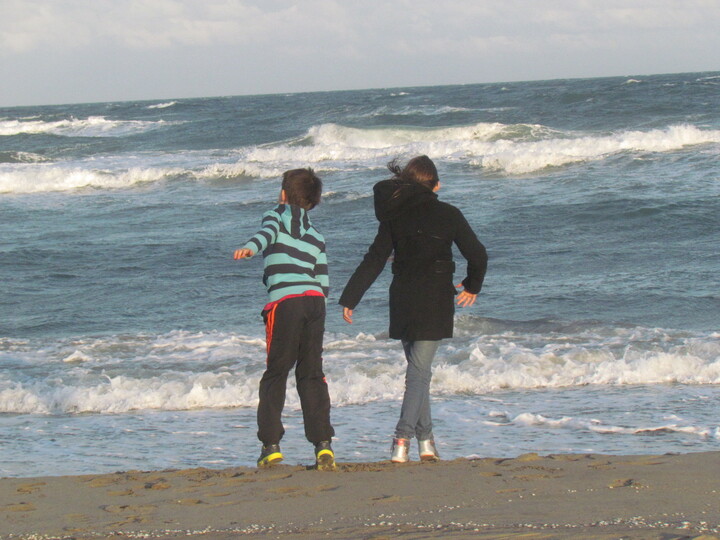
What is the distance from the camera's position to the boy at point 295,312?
4016 mm

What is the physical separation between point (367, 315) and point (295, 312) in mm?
4811

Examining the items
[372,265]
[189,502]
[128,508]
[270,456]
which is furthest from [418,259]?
[128,508]

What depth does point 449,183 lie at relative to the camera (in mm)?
18609

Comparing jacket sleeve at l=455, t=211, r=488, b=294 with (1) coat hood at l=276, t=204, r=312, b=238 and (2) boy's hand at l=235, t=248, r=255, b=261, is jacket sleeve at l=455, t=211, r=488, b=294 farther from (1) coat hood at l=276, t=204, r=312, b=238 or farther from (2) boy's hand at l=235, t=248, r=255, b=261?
(2) boy's hand at l=235, t=248, r=255, b=261

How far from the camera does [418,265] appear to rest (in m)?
4.00

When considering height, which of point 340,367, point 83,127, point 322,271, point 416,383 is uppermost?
point 83,127

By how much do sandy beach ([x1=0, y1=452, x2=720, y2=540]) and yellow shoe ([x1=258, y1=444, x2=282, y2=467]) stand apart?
47 mm

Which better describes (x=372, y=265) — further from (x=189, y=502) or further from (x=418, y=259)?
(x=189, y=502)

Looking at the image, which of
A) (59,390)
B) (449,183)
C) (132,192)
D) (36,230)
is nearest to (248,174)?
(132,192)

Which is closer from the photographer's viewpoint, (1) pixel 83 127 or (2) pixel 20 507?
(2) pixel 20 507

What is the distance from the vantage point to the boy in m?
4.02

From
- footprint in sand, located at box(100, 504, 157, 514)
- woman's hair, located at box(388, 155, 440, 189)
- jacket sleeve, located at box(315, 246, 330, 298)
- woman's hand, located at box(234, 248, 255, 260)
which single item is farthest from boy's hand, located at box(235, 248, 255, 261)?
footprint in sand, located at box(100, 504, 157, 514)

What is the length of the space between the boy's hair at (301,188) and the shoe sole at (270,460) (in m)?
1.20

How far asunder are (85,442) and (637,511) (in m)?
3.39
